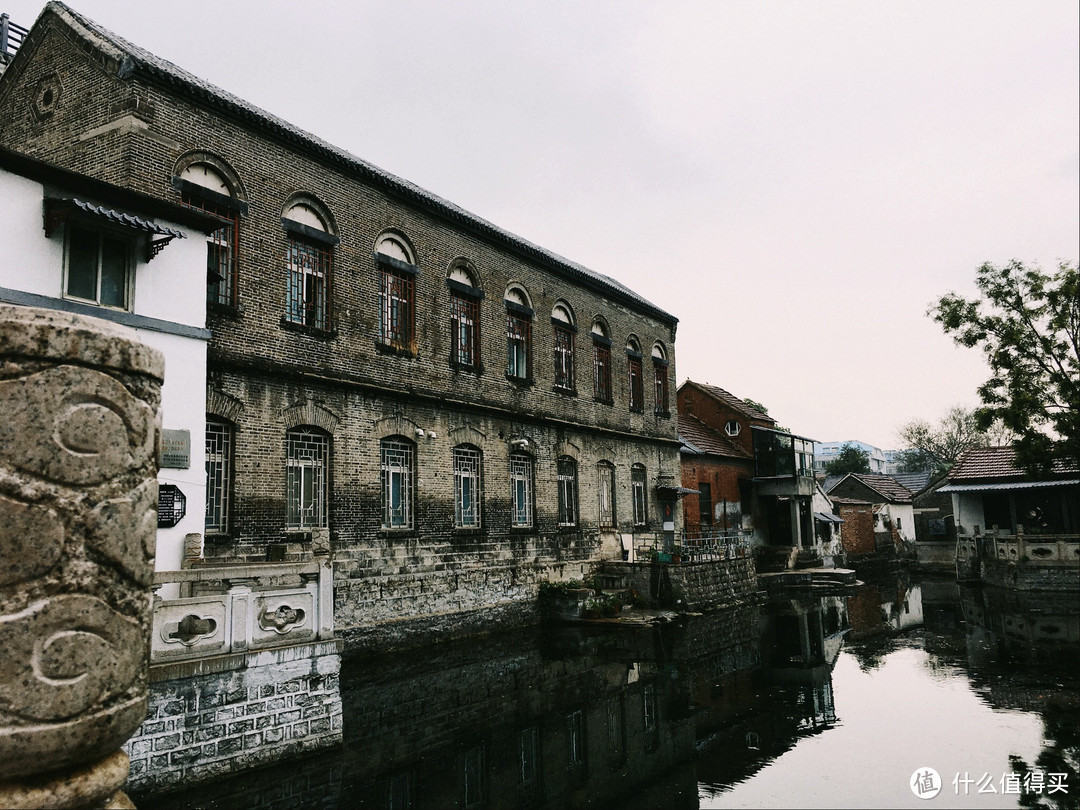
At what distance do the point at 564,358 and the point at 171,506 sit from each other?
1328 centimetres

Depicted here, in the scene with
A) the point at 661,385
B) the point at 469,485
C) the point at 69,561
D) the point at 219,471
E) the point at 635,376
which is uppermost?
the point at 635,376

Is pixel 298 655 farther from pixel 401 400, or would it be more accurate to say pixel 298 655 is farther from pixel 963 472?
pixel 963 472

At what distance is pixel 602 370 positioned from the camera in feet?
76.6

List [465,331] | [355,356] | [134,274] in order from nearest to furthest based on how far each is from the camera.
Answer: [134,274] → [355,356] → [465,331]

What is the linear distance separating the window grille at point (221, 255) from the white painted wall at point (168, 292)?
2.13 m

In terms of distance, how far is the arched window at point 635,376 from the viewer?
24.4 meters

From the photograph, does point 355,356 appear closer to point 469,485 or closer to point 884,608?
point 469,485

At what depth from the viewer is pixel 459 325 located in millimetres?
17781

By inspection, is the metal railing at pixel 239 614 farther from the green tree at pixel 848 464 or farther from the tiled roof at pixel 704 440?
the green tree at pixel 848 464

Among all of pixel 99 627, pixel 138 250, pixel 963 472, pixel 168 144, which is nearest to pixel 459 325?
pixel 168 144

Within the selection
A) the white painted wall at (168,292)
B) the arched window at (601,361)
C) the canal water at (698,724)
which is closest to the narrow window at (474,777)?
the canal water at (698,724)

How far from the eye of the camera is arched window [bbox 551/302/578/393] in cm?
2122

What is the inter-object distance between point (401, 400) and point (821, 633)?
1083cm

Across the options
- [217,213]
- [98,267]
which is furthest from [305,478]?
[98,267]
